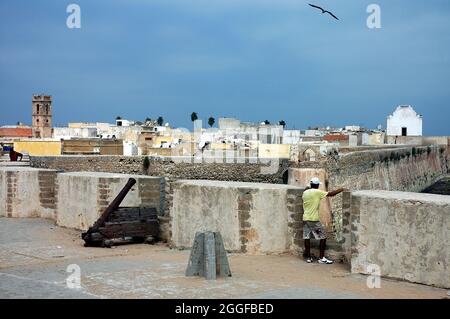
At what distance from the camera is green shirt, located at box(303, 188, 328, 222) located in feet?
30.7

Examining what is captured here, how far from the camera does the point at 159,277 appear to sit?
820 centimetres

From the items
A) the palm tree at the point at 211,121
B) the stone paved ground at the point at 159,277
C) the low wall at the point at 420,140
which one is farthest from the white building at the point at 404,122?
the stone paved ground at the point at 159,277

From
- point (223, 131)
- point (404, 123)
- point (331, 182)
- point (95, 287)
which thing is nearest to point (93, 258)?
point (95, 287)

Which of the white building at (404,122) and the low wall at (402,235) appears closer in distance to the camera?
the low wall at (402,235)

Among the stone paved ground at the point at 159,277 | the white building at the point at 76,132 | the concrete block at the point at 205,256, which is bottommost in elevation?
the stone paved ground at the point at 159,277

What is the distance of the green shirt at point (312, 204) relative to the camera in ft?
30.7

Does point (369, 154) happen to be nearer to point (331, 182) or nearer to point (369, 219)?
→ point (331, 182)

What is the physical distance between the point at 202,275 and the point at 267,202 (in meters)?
2.01

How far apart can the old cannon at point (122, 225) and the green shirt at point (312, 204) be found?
3203mm

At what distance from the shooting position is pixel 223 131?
48500 mm

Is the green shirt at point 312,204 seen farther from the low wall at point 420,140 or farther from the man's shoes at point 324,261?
the low wall at point 420,140

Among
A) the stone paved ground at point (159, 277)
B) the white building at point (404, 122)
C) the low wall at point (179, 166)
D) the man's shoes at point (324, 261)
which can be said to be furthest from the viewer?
the white building at point (404, 122)

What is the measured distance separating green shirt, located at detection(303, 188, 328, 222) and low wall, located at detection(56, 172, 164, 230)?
3.61 meters

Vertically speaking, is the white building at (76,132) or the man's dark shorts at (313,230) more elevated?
the white building at (76,132)
